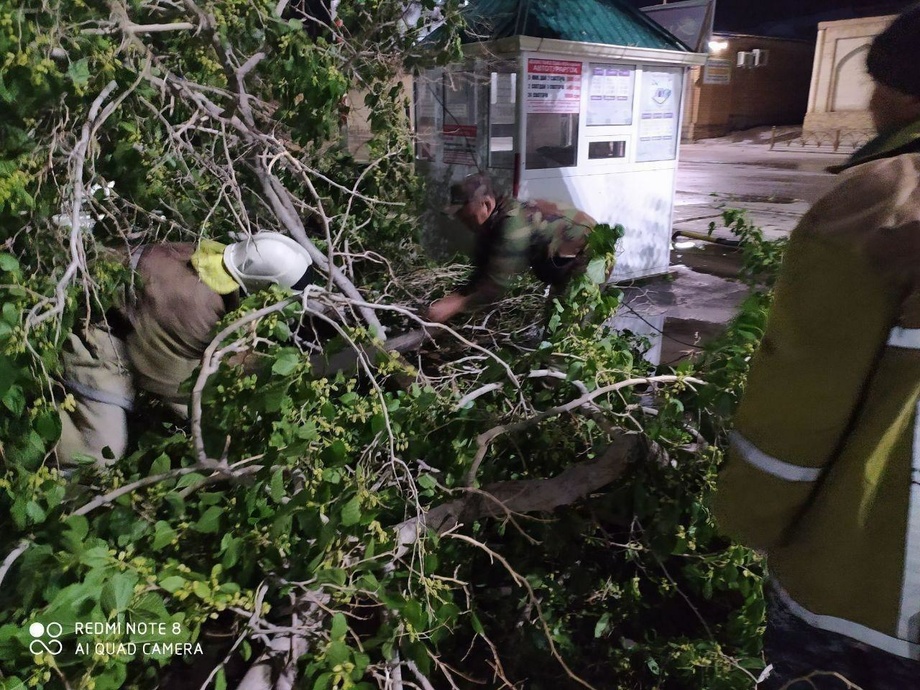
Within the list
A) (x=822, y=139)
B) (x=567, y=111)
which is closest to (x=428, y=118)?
(x=567, y=111)

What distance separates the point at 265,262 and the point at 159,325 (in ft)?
1.72

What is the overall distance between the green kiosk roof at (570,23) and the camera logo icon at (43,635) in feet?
16.1

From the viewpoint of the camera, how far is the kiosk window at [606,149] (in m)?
6.62

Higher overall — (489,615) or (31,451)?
(31,451)

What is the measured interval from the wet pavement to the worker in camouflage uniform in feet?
1.26

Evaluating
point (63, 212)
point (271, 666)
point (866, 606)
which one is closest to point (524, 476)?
point (271, 666)

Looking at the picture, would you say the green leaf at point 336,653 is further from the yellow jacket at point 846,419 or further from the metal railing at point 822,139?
the metal railing at point 822,139

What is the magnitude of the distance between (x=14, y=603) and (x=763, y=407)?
6.60 feet

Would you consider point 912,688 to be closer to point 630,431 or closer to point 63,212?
point 630,431

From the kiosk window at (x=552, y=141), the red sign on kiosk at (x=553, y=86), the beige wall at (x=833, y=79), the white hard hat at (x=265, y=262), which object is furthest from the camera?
the beige wall at (x=833, y=79)

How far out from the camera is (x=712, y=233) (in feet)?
20.4

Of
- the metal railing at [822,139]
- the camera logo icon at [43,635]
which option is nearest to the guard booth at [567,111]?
the camera logo icon at [43,635]

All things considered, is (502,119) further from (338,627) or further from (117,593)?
(117,593)

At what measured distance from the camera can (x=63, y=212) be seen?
7.28ft
